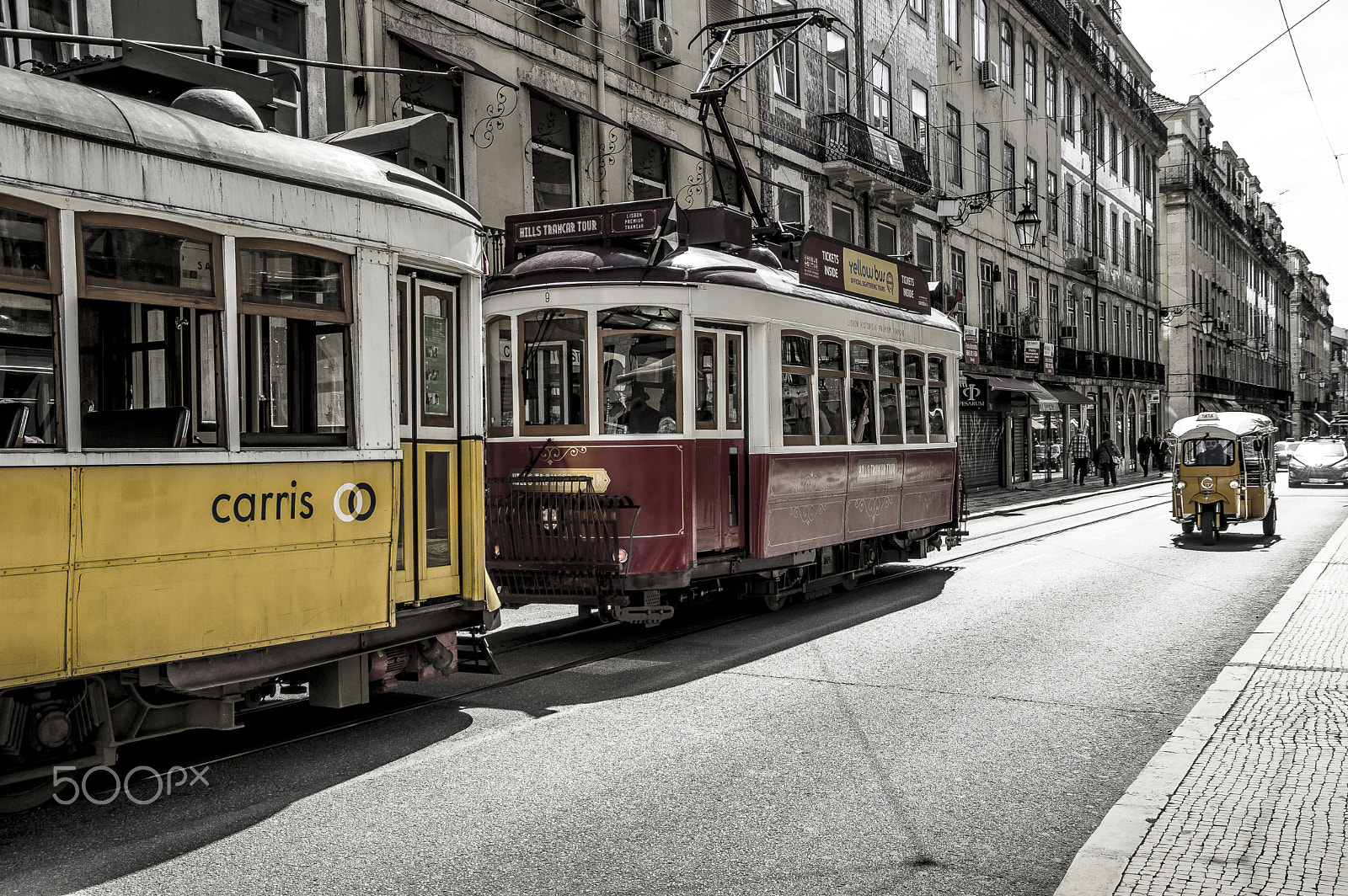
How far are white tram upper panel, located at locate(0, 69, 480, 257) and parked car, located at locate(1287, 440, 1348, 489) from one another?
120 ft

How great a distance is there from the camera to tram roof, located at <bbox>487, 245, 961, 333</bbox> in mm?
9484

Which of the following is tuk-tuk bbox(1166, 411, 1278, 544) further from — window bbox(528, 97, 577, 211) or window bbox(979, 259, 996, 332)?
window bbox(979, 259, 996, 332)

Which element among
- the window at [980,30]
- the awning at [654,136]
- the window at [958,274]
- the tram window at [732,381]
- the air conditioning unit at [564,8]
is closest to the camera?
the tram window at [732,381]

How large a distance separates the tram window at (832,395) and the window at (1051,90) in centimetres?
3237

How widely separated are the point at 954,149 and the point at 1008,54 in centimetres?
629

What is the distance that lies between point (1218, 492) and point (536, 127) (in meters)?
11.7

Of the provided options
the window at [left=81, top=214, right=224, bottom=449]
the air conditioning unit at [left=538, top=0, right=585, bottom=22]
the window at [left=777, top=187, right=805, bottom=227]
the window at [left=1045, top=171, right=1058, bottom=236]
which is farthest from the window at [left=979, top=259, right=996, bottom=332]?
A: the window at [left=81, top=214, right=224, bottom=449]

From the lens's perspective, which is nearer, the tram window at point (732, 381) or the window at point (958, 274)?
the tram window at point (732, 381)

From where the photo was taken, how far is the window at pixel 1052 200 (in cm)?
4056

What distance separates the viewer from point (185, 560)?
5.37 meters

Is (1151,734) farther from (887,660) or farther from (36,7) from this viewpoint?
(36,7)

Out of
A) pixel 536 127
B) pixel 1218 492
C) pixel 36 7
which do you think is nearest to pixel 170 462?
pixel 36 7

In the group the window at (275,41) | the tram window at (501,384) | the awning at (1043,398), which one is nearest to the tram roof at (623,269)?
the tram window at (501,384)

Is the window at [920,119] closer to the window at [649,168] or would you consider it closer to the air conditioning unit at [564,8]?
the window at [649,168]
